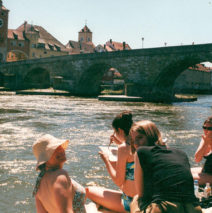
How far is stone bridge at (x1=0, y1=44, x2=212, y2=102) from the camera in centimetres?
3175

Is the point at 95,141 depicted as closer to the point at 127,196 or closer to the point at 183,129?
the point at 183,129

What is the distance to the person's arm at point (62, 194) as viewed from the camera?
2322 millimetres

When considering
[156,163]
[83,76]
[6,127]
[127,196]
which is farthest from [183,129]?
[83,76]

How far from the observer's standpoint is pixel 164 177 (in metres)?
2.49

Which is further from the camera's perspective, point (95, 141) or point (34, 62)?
point (34, 62)

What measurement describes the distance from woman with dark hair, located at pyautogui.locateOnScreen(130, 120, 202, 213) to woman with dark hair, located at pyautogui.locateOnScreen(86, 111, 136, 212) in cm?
71

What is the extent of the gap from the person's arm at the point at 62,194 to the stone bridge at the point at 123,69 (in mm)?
27587

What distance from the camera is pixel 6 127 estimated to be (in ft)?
39.2

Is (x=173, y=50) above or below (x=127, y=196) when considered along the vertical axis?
above

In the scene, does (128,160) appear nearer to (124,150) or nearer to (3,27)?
(124,150)

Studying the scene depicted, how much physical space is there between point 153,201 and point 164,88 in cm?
3452

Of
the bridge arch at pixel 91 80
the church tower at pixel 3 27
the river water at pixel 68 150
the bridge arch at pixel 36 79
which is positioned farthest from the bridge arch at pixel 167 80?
the church tower at pixel 3 27

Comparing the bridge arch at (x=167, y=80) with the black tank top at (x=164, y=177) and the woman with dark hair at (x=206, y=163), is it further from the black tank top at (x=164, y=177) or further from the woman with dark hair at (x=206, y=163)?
the black tank top at (x=164, y=177)

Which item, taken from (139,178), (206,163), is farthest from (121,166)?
(206,163)
